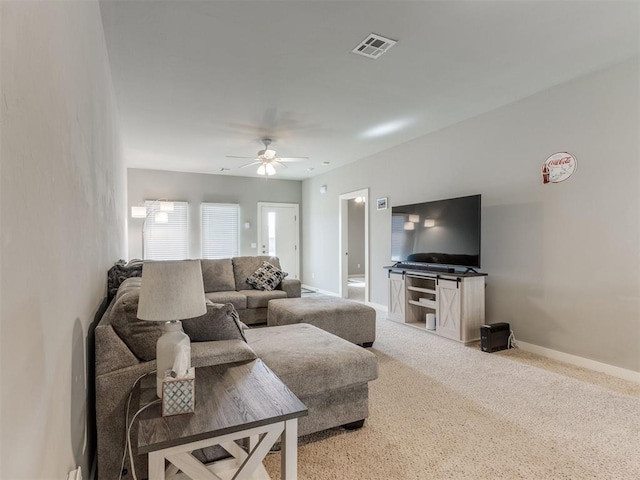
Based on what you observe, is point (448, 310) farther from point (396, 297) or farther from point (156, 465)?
point (156, 465)

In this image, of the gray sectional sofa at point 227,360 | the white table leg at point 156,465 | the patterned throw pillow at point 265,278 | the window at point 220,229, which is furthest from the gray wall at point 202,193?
the white table leg at point 156,465

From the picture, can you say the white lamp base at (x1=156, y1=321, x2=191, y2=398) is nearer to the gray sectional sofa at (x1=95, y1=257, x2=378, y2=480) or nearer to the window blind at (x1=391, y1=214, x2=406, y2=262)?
the gray sectional sofa at (x1=95, y1=257, x2=378, y2=480)

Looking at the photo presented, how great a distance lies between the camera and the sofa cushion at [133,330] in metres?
1.68

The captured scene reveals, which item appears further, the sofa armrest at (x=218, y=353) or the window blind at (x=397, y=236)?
the window blind at (x=397, y=236)

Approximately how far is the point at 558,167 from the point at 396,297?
249 centimetres

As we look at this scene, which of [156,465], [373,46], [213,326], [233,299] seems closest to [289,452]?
[156,465]

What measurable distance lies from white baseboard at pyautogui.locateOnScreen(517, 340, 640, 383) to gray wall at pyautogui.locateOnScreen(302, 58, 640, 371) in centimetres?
4

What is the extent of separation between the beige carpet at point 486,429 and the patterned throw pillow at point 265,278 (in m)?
2.42

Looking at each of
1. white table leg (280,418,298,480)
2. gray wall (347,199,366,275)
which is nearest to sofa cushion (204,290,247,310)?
white table leg (280,418,298,480)

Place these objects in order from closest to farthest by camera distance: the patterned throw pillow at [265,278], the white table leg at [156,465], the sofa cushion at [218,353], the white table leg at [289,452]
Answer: the white table leg at [156,465] < the white table leg at [289,452] < the sofa cushion at [218,353] < the patterned throw pillow at [265,278]

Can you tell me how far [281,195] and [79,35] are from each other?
6920mm

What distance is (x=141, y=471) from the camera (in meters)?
1.64

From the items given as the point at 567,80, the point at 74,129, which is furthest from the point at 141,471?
the point at 567,80

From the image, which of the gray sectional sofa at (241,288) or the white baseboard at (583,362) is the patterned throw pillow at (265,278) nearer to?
the gray sectional sofa at (241,288)
